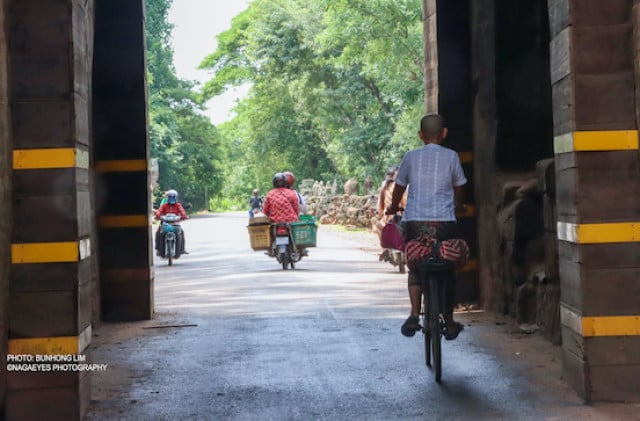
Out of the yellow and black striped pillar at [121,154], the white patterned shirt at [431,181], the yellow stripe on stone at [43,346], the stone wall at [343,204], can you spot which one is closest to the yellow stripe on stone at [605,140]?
the white patterned shirt at [431,181]

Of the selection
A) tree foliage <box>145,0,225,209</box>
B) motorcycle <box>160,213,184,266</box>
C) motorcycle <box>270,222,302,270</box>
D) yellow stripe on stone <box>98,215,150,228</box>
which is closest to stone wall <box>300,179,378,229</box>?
tree foliage <box>145,0,225,209</box>

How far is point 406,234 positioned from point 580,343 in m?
1.66

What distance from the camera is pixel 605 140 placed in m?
6.45

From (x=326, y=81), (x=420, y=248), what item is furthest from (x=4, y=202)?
(x=326, y=81)

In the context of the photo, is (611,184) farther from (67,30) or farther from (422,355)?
(67,30)

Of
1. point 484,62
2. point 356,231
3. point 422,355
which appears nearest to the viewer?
Result: point 422,355

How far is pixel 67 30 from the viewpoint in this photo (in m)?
6.30

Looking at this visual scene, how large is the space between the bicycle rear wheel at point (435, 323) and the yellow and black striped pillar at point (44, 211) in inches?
92.8

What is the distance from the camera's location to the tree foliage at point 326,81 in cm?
2889

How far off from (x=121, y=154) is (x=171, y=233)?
36.9 ft

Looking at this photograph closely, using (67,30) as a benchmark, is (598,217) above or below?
below

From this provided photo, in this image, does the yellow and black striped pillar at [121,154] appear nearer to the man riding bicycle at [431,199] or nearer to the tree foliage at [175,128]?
the man riding bicycle at [431,199]

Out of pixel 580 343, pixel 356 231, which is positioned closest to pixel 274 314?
pixel 580 343

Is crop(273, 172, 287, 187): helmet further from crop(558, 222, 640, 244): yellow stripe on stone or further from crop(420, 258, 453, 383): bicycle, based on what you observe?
crop(558, 222, 640, 244): yellow stripe on stone
